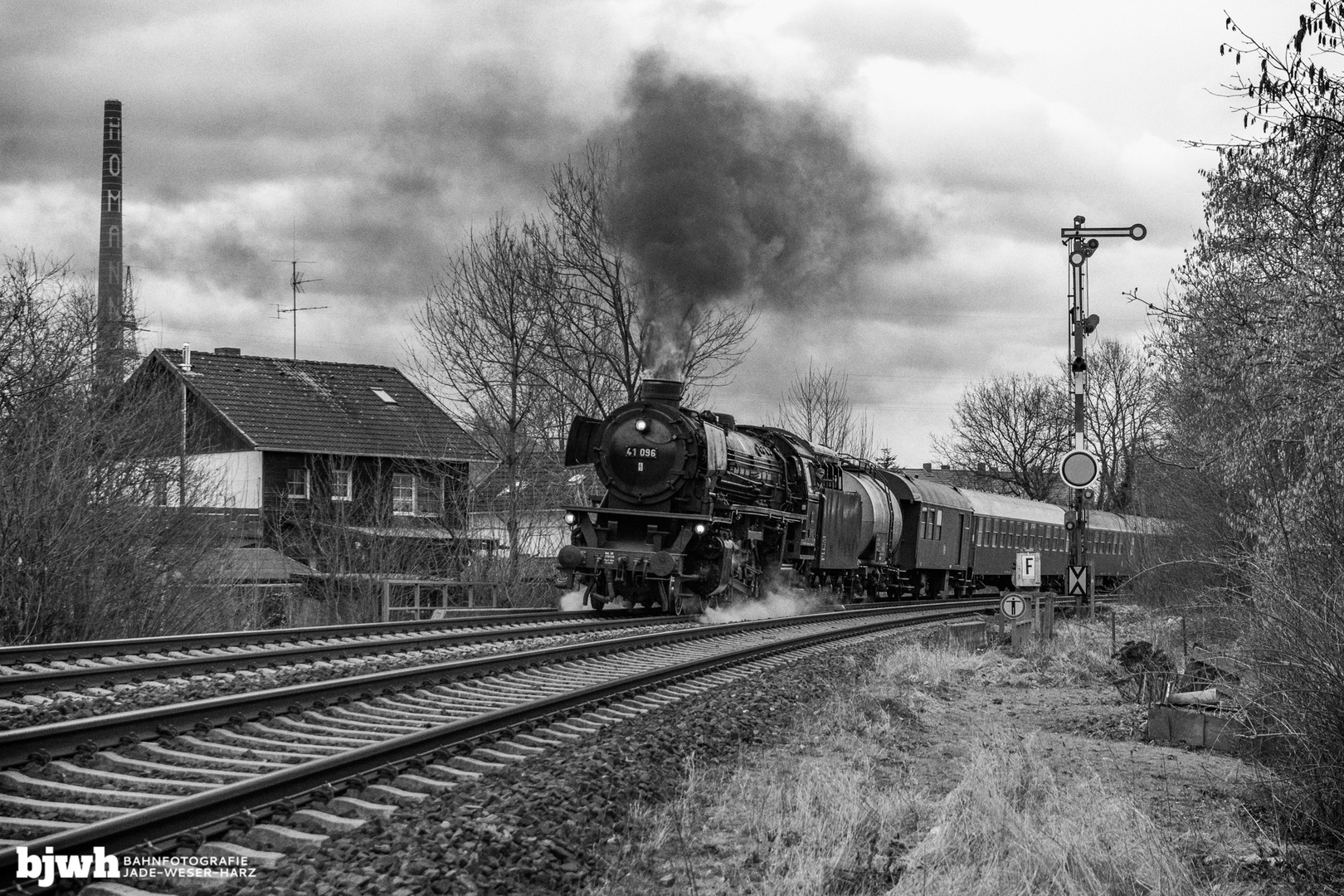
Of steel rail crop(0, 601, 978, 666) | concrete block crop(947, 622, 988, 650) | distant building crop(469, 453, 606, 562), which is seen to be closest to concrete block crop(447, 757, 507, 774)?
steel rail crop(0, 601, 978, 666)

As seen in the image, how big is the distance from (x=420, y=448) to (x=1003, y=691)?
29.7m

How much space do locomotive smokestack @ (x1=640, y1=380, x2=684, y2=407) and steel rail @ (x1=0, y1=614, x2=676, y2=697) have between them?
4.62 metres

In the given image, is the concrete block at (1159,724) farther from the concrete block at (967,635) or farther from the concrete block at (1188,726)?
the concrete block at (967,635)

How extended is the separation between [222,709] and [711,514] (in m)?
11.2

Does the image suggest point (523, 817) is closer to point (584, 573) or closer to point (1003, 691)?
point (1003, 691)

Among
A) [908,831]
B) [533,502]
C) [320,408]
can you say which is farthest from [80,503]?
[320,408]

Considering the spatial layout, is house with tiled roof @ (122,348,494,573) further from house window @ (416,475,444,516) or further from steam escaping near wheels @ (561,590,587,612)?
steam escaping near wheels @ (561,590,587,612)

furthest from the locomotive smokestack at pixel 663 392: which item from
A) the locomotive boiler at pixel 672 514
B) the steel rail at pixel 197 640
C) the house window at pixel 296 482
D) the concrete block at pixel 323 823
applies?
the house window at pixel 296 482

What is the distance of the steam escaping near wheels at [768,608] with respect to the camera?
64.3 feet

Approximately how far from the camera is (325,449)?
126 feet

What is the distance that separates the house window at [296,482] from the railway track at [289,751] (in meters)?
28.8

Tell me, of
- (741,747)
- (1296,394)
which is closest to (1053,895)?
(741,747)

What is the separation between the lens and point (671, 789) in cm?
679

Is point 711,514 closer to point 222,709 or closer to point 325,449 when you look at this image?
point 222,709
